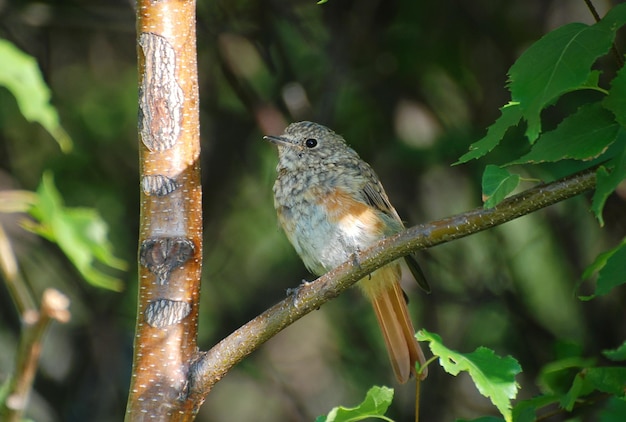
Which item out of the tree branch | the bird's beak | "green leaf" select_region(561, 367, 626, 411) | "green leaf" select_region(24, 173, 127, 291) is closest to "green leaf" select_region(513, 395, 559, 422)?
"green leaf" select_region(561, 367, 626, 411)

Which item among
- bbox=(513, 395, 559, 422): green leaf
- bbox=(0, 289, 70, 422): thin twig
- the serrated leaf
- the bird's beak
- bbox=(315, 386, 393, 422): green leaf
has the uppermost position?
the bird's beak

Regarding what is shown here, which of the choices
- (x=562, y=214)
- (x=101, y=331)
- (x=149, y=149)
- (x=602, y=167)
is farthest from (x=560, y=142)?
(x=101, y=331)

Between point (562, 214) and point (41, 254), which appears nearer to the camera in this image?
point (562, 214)

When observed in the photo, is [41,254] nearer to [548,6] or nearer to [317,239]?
[317,239]

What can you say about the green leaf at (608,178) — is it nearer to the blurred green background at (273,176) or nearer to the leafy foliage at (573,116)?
the leafy foliage at (573,116)

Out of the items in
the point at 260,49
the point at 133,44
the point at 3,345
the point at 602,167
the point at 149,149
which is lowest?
the point at 602,167

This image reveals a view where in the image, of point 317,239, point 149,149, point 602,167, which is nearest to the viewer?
A: point 602,167

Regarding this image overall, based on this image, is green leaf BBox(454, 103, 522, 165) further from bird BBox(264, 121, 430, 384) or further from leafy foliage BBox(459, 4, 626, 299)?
bird BBox(264, 121, 430, 384)
